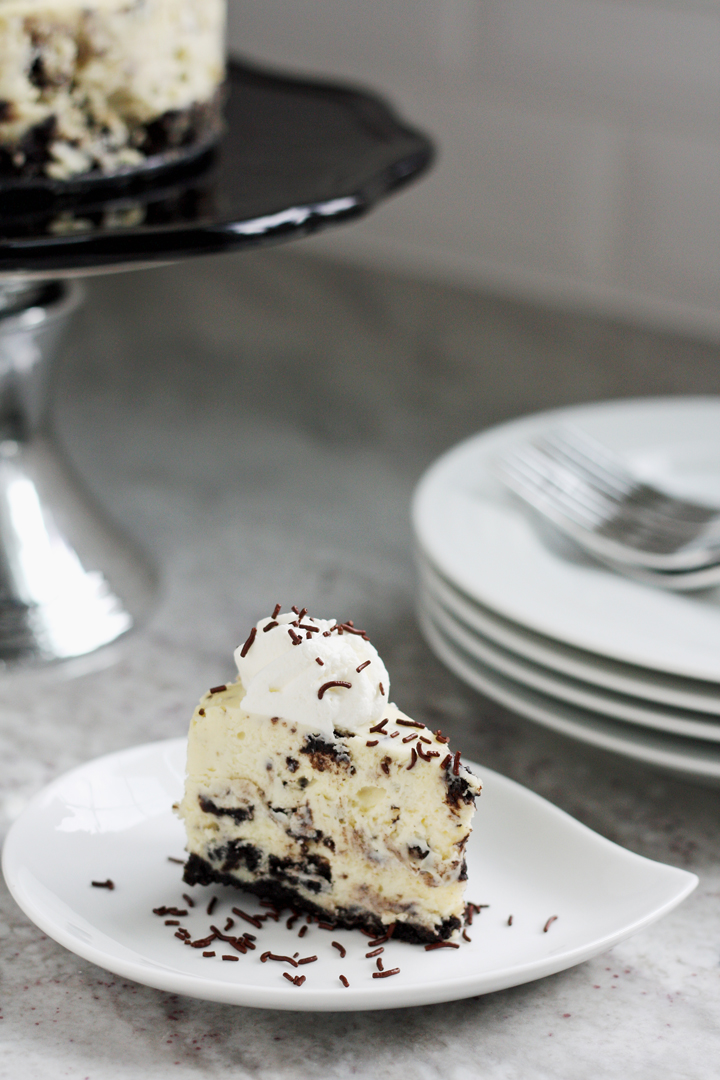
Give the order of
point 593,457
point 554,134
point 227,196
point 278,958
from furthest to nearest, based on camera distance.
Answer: point 554,134 → point 593,457 → point 227,196 → point 278,958

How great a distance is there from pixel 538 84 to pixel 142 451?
642 millimetres

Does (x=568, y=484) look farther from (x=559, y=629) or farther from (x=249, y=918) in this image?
(x=249, y=918)

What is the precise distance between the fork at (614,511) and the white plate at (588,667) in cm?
10

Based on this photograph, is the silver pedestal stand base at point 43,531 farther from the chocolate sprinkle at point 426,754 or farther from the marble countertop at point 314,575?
the chocolate sprinkle at point 426,754

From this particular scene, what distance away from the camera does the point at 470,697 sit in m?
0.84

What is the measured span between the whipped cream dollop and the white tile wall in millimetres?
958

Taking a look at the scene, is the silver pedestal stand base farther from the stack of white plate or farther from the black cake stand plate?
the stack of white plate

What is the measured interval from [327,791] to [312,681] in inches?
2.1

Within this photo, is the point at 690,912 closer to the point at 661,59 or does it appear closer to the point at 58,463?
the point at 58,463

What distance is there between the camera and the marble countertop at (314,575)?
0.55 meters

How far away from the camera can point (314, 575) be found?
989 millimetres

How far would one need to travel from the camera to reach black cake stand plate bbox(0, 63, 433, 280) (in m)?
0.68

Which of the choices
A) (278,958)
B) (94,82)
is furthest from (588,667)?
(94,82)

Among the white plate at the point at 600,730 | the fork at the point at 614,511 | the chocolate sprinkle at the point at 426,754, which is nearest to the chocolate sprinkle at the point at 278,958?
the chocolate sprinkle at the point at 426,754
